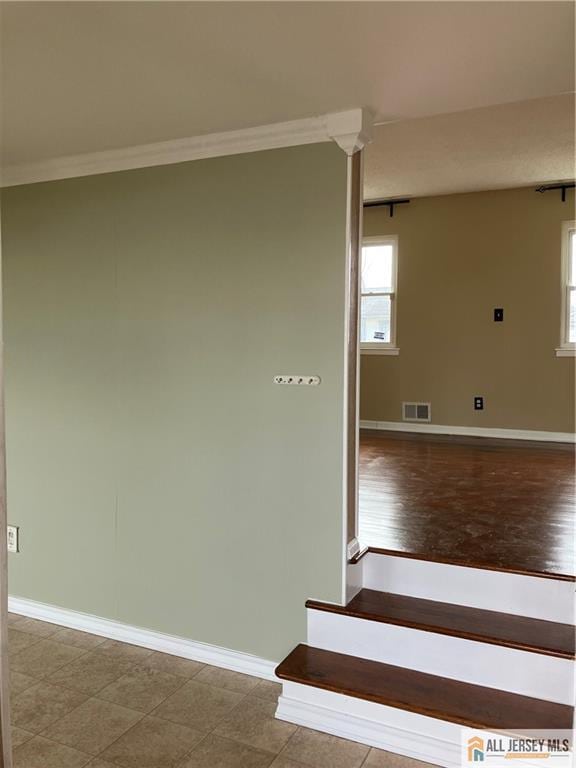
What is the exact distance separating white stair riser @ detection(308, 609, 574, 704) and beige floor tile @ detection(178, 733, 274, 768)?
498mm

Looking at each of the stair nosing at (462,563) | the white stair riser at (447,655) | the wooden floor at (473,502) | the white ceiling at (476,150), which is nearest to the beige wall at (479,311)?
the white ceiling at (476,150)

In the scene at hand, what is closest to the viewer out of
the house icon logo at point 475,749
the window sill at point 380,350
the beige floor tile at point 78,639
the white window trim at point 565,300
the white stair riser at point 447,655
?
the house icon logo at point 475,749

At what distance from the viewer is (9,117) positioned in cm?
240

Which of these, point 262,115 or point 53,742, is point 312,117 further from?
point 53,742

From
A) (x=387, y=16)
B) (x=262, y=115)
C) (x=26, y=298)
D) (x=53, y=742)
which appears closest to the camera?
(x=387, y=16)

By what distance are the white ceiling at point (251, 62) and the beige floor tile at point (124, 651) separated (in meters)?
2.37

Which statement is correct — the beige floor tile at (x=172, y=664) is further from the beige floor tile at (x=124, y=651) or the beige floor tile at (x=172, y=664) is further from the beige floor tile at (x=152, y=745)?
the beige floor tile at (x=152, y=745)

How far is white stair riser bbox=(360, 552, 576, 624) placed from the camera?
2344mm

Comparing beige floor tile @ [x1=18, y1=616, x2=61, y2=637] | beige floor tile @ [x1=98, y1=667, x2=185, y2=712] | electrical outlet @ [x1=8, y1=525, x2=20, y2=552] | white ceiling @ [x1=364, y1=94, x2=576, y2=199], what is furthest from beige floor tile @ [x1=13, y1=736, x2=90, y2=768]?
white ceiling @ [x1=364, y1=94, x2=576, y2=199]

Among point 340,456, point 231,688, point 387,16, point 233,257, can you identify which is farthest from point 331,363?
point 231,688

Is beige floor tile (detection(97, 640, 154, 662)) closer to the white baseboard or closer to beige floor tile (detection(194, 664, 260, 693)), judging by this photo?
the white baseboard

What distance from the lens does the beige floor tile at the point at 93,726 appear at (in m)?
2.17

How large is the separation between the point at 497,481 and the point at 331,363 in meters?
2.18

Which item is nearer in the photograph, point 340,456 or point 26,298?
point 340,456
